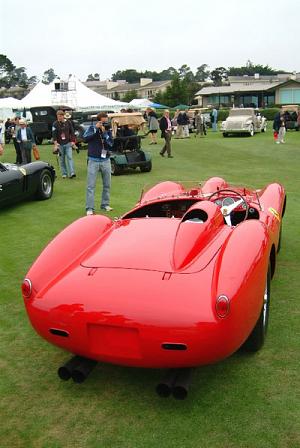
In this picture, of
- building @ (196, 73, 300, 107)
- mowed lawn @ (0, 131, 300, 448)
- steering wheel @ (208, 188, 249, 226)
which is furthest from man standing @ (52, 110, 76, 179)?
building @ (196, 73, 300, 107)

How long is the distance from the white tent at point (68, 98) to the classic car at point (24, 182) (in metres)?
23.5

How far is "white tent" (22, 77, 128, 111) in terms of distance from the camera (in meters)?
32.8

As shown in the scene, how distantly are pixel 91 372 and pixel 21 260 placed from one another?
9.67ft

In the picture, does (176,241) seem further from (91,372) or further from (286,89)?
(286,89)

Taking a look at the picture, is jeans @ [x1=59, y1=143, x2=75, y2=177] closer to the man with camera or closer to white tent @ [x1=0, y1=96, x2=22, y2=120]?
the man with camera

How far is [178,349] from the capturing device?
9.53 feet

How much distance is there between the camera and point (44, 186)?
33.1 ft

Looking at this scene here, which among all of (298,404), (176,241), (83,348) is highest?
(176,241)

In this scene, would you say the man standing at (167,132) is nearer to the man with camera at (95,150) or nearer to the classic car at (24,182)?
the classic car at (24,182)

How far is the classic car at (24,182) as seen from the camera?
341 inches

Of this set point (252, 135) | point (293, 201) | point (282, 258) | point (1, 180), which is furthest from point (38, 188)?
point (252, 135)

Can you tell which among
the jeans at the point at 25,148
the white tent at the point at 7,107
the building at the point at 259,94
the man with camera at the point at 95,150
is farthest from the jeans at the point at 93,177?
the building at the point at 259,94

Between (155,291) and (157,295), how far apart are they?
0.14 ft

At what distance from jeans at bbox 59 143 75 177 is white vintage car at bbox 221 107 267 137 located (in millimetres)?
13619
